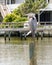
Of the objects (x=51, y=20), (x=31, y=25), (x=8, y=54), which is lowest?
(x=51, y=20)

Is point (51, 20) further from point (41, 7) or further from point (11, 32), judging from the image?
point (11, 32)

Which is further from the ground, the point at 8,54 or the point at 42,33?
the point at 8,54

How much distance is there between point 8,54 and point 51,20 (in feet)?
112

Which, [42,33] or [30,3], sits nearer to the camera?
[42,33]

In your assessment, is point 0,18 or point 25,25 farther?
point 0,18

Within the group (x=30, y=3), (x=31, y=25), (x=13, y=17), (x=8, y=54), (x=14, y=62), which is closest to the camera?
(x=31, y=25)

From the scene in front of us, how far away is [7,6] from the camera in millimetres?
64250

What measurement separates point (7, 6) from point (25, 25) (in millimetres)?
16661

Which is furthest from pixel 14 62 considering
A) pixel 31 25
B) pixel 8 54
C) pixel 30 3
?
pixel 30 3

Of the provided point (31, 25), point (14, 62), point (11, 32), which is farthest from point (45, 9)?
point (31, 25)

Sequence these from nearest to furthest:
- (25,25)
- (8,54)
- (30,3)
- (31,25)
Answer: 1. (31,25)
2. (8,54)
3. (25,25)
4. (30,3)

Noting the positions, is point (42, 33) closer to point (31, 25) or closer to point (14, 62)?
point (14, 62)

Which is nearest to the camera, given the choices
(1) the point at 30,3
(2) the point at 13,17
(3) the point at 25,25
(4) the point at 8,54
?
(4) the point at 8,54

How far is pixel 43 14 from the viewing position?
63469mm
